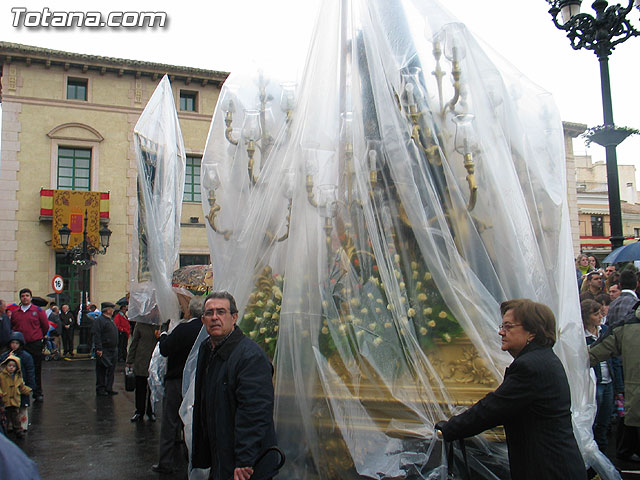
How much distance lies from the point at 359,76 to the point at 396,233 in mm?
1060

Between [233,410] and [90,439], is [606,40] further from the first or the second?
[90,439]

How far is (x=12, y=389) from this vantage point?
6727 mm

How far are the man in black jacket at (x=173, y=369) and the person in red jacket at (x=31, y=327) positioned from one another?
5.00 m

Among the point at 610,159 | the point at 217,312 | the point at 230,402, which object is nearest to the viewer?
the point at 230,402

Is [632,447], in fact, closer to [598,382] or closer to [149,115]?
[598,382]

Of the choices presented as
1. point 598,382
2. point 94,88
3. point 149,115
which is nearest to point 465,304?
point 598,382

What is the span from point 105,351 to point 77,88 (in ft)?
54.2

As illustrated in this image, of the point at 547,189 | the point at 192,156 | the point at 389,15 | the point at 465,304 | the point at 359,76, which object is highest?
the point at 192,156

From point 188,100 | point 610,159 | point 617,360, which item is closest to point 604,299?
point 617,360

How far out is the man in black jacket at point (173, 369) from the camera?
4.91m

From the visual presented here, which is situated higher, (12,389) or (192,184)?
(192,184)


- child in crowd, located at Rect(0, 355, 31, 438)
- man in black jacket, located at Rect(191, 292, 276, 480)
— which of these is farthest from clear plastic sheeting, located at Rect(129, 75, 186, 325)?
man in black jacket, located at Rect(191, 292, 276, 480)

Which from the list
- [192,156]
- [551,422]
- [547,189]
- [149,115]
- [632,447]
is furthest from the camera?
A: [192,156]

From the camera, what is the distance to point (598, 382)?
5320 millimetres
